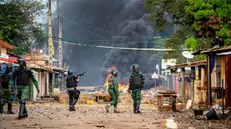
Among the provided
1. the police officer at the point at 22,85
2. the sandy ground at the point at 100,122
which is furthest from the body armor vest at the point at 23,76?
the sandy ground at the point at 100,122

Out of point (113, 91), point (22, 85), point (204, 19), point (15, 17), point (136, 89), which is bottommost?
point (113, 91)

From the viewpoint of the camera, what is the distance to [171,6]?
25891 millimetres

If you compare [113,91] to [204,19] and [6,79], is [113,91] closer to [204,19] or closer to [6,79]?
[6,79]

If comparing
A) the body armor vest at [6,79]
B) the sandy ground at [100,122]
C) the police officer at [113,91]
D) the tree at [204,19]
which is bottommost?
the sandy ground at [100,122]

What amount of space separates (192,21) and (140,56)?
154 feet

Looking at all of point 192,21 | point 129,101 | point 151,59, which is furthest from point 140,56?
point 192,21

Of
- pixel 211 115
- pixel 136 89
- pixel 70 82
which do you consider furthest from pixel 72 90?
pixel 211 115

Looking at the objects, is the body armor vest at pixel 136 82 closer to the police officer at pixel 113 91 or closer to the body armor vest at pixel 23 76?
the police officer at pixel 113 91

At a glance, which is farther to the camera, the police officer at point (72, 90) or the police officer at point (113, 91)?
the police officer at point (72, 90)

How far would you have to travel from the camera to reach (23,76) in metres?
15.2

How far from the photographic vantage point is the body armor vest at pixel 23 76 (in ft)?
49.5

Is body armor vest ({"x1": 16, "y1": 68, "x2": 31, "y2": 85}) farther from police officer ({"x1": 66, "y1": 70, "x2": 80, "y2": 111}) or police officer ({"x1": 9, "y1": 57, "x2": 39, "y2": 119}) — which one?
police officer ({"x1": 66, "y1": 70, "x2": 80, "y2": 111})

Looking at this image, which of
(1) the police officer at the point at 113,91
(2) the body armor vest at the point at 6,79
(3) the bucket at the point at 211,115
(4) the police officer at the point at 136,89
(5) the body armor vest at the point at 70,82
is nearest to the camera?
(3) the bucket at the point at 211,115

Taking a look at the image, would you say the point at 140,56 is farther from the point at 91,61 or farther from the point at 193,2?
the point at 193,2
